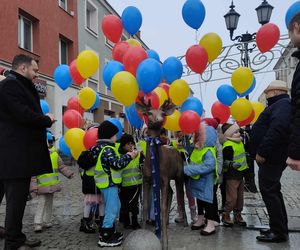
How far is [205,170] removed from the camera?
4.93 m

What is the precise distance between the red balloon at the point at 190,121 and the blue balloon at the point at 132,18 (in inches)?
74.4

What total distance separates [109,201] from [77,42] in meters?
15.0

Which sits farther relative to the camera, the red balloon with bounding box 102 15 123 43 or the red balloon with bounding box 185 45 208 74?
the red balloon with bounding box 102 15 123 43

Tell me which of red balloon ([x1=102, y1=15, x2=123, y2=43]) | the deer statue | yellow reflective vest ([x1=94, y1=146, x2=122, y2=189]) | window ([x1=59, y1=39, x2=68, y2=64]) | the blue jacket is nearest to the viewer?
the deer statue

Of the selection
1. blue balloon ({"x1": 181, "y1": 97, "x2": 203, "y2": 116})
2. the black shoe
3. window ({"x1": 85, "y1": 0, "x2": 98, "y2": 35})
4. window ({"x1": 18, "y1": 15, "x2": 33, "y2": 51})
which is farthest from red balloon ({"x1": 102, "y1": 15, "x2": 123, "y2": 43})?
window ({"x1": 85, "y1": 0, "x2": 98, "y2": 35})

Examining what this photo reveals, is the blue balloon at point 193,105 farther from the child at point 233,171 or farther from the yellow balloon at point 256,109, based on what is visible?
the yellow balloon at point 256,109

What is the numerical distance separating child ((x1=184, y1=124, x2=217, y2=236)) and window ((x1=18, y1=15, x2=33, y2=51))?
11234 mm

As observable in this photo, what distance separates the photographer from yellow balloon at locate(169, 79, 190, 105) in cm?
532

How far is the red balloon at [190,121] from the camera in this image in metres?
4.96

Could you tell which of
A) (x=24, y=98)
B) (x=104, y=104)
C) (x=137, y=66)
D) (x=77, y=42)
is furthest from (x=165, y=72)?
(x=104, y=104)

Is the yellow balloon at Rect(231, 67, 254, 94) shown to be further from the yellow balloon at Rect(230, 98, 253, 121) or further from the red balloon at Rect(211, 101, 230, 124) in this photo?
the red balloon at Rect(211, 101, 230, 124)

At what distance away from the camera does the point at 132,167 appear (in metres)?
5.22

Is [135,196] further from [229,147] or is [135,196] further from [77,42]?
[77,42]

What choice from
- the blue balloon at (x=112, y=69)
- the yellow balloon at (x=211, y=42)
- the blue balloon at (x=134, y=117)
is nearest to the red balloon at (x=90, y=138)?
the blue balloon at (x=134, y=117)
